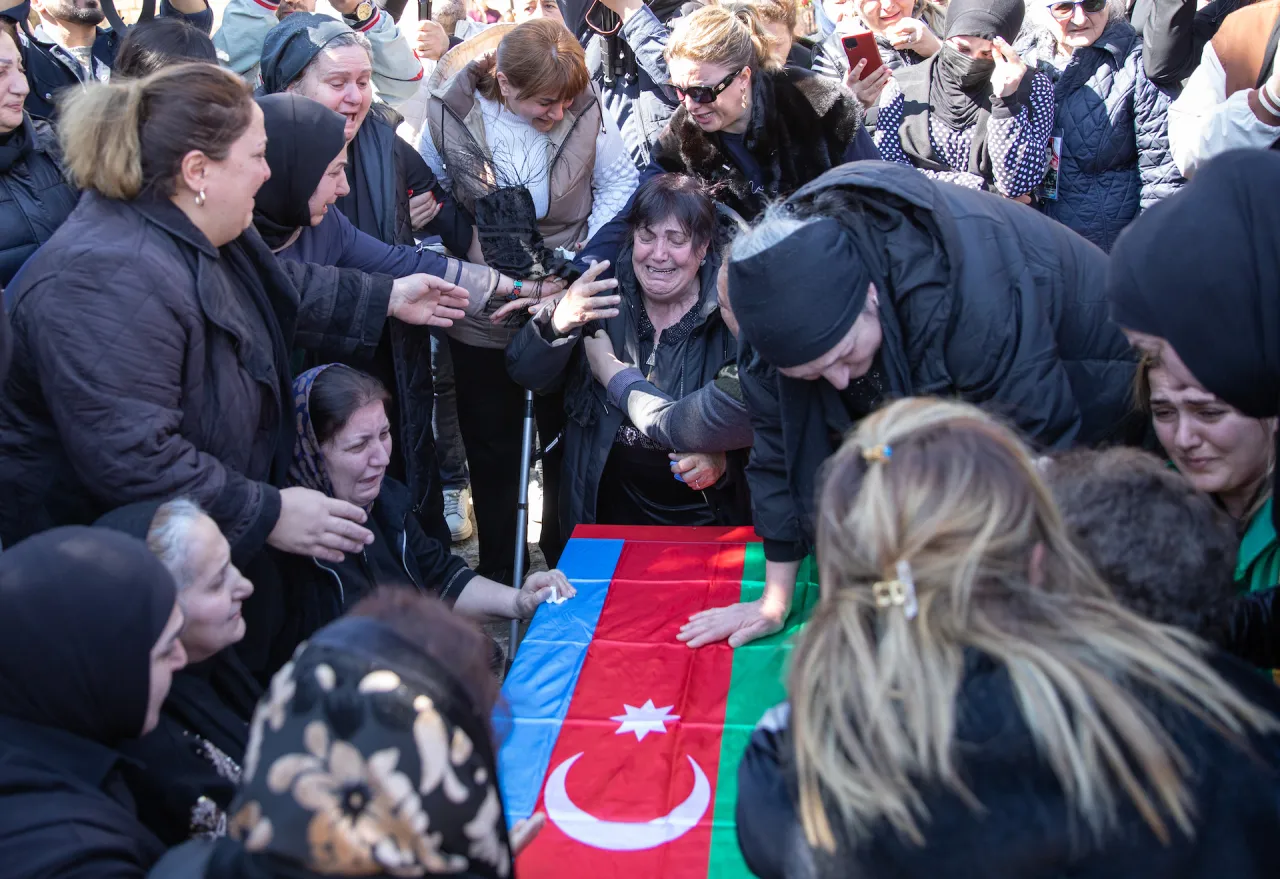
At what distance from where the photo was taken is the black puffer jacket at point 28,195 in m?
3.00

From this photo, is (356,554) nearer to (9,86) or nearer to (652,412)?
(652,412)

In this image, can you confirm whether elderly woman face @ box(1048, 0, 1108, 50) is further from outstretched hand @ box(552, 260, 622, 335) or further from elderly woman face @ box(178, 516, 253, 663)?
elderly woman face @ box(178, 516, 253, 663)

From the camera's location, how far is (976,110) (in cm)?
422

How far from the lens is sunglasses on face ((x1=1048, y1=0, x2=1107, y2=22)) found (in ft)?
14.1

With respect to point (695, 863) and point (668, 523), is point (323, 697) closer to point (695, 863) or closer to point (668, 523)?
point (695, 863)

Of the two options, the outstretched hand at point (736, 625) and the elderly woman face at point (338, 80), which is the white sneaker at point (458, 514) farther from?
the outstretched hand at point (736, 625)

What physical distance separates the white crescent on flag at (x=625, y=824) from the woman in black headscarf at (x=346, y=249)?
1665 mm

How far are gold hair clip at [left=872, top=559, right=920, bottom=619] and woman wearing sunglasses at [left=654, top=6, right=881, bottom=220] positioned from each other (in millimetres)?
2419

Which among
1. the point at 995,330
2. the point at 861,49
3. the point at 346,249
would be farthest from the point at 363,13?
the point at 995,330

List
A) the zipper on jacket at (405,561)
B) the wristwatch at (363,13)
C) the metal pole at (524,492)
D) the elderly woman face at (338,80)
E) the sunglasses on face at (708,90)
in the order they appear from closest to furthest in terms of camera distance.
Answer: the zipper on jacket at (405,561)
the elderly woman face at (338,80)
the sunglasses on face at (708,90)
the metal pole at (524,492)
the wristwatch at (363,13)

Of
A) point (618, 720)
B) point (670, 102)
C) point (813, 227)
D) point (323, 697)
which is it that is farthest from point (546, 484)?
point (323, 697)

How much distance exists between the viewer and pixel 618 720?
2461 millimetres

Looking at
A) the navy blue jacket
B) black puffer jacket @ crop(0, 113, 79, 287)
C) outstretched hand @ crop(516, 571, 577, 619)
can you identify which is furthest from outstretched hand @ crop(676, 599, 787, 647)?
the navy blue jacket

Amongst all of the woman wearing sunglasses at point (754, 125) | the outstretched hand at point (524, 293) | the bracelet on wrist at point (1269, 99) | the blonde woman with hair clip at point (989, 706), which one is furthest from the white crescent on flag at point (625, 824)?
the bracelet on wrist at point (1269, 99)
